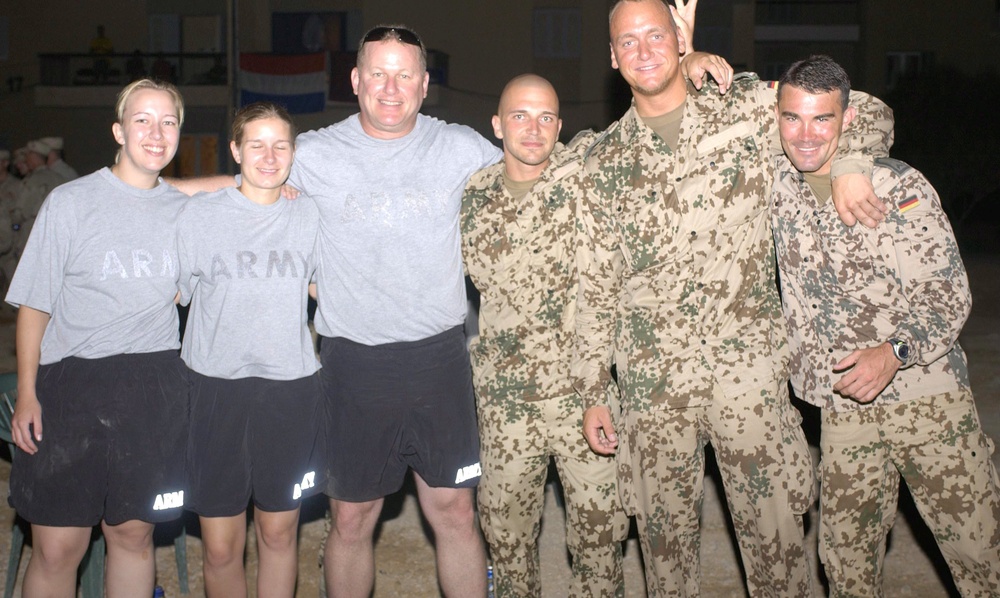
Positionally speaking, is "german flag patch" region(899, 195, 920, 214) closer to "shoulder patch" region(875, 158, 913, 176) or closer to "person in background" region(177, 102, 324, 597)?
"shoulder patch" region(875, 158, 913, 176)

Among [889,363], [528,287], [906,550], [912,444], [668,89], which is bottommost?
[906,550]

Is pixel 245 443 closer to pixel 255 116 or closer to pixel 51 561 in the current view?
pixel 51 561

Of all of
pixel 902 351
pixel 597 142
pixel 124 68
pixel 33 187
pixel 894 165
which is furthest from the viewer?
pixel 124 68

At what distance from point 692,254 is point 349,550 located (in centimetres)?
191

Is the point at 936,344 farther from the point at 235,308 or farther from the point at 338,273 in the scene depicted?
the point at 235,308

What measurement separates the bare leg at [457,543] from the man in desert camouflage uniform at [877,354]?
1.46 meters

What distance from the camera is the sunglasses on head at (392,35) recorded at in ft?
13.0

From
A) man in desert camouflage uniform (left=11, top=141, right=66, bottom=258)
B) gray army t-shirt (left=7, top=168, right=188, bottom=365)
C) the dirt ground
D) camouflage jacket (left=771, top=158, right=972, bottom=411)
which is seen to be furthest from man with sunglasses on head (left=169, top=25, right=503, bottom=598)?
man in desert camouflage uniform (left=11, top=141, right=66, bottom=258)

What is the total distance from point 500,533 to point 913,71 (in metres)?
30.7

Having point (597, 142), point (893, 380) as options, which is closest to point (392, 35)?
point (597, 142)

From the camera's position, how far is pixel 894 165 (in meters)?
3.58

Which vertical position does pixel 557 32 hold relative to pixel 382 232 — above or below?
above

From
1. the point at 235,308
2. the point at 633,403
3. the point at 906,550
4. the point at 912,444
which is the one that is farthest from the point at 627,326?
the point at 906,550

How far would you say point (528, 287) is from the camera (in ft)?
13.1
